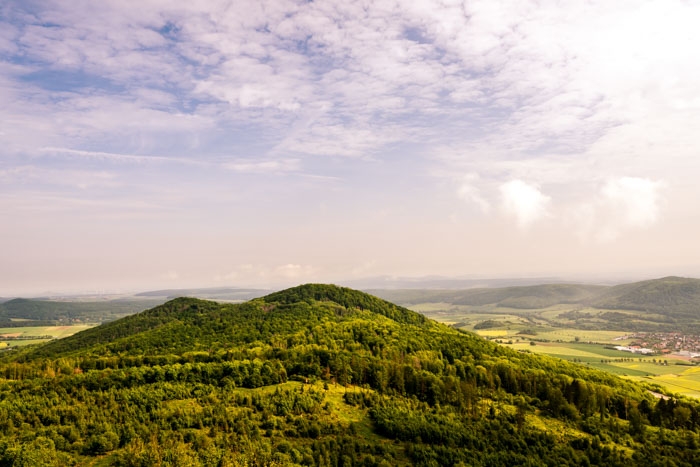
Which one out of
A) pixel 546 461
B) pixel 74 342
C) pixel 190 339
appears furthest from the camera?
pixel 74 342

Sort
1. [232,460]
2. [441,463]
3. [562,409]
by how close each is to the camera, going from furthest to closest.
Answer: [562,409], [441,463], [232,460]

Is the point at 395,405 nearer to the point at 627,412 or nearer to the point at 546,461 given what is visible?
the point at 546,461

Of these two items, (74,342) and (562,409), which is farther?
(74,342)

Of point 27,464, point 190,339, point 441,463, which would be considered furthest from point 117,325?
point 441,463

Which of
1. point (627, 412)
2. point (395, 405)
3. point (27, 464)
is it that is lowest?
point (627, 412)

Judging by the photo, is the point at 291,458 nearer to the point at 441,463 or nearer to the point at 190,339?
the point at 441,463

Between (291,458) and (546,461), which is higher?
(291,458)
